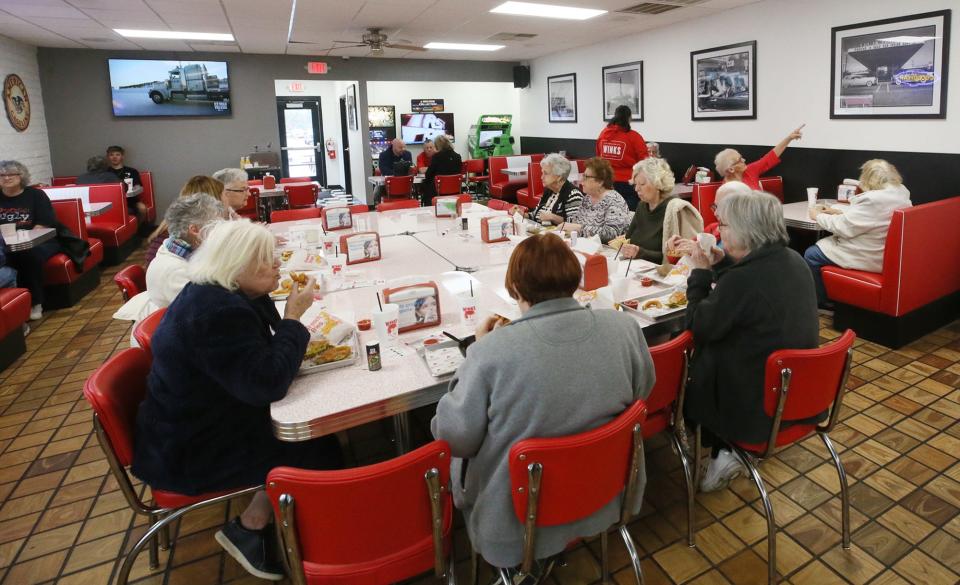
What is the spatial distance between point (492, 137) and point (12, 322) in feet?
32.8

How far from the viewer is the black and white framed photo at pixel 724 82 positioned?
20.9 ft

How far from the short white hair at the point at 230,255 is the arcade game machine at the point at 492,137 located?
11.1 m

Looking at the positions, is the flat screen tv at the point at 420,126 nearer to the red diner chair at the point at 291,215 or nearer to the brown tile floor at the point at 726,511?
the red diner chair at the point at 291,215

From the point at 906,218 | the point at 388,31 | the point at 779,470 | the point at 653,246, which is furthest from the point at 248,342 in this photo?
the point at 388,31

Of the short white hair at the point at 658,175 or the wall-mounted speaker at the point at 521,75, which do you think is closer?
the short white hair at the point at 658,175

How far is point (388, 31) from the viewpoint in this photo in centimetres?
758

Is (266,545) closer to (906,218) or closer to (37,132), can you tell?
(906,218)

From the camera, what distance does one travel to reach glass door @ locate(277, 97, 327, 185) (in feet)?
42.9

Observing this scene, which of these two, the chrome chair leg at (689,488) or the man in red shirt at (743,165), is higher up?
the man in red shirt at (743,165)

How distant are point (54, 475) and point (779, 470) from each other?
11.2 ft

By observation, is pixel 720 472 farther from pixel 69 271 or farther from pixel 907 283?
pixel 69 271

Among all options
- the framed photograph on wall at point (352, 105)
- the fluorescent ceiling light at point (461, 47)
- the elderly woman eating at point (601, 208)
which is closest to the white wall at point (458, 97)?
the framed photograph on wall at point (352, 105)

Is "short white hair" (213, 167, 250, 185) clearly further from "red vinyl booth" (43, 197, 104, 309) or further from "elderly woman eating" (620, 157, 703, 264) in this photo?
"elderly woman eating" (620, 157, 703, 264)

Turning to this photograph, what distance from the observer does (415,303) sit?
2.28m
